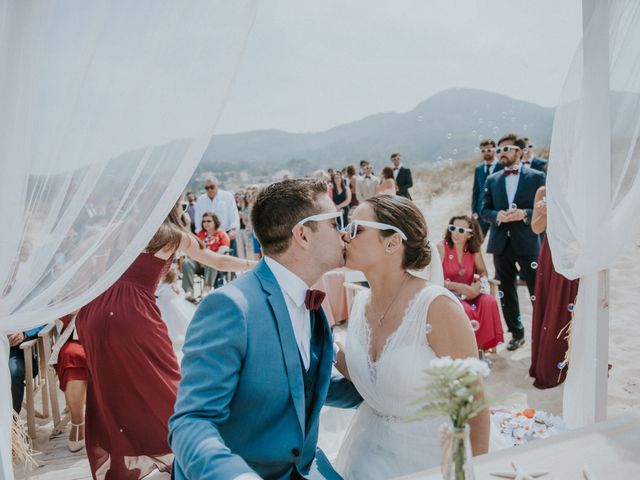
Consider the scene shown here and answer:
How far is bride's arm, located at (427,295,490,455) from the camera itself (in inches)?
72.5

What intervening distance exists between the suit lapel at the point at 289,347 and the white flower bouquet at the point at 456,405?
24.4 inches

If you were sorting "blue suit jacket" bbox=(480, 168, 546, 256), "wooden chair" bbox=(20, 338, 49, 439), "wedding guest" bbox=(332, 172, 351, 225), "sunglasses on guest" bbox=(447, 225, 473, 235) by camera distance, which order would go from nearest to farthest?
"wooden chair" bbox=(20, 338, 49, 439) → "sunglasses on guest" bbox=(447, 225, 473, 235) → "blue suit jacket" bbox=(480, 168, 546, 256) → "wedding guest" bbox=(332, 172, 351, 225)

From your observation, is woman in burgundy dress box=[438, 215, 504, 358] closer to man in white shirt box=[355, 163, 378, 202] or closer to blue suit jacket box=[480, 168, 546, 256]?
blue suit jacket box=[480, 168, 546, 256]

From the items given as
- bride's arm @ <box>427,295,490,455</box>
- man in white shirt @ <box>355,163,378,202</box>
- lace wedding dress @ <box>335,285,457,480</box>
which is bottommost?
lace wedding dress @ <box>335,285,457,480</box>

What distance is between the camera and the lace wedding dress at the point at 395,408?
1.90m

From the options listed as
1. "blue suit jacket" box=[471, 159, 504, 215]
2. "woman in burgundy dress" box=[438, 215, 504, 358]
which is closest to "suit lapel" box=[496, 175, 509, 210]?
"woman in burgundy dress" box=[438, 215, 504, 358]

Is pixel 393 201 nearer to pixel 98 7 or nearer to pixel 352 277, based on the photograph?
pixel 98 7

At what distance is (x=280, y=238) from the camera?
173cm

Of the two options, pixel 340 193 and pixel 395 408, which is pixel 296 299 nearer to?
pixel 395 408

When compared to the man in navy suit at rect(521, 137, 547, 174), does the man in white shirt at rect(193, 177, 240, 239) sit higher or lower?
lower

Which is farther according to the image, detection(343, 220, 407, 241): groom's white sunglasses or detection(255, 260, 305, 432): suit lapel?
detection(343, 220, 407, 241): groom's white sunglasses

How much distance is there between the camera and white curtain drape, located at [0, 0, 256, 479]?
1772 mm

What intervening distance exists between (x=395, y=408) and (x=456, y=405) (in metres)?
1.06

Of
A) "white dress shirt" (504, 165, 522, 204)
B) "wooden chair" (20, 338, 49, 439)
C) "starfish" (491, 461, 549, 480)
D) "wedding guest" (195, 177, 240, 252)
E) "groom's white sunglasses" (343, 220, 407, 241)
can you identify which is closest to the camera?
"starfish" (491, 461, 549, 480)
